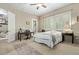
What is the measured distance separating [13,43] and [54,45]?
2.93 ft

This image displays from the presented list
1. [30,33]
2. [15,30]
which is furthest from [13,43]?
[30,33]

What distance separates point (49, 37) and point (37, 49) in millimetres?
368

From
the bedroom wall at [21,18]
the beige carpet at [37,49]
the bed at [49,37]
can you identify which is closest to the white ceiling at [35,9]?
the bedroom wall at [21,18]

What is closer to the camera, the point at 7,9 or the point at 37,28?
the point at 7,9

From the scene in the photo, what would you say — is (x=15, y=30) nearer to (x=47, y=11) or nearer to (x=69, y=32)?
(x=47, y=11)

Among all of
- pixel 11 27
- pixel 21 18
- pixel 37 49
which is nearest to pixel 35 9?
pixel 21 18

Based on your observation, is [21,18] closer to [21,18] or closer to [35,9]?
[21,18]

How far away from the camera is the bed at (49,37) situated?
2.20 meters

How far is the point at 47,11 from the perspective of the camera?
227 centimetres

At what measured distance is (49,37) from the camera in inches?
86.7

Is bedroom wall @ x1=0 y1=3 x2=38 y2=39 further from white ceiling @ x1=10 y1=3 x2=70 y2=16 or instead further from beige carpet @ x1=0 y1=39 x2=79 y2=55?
beige carpet @ x1=0 y1=39 x2=79 y2=55

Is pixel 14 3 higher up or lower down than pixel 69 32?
higher up

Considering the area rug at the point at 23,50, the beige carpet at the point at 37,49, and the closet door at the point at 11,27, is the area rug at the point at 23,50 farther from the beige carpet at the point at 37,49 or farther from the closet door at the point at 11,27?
the closet door at the point at 11,27

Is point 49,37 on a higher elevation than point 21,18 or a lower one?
lower
